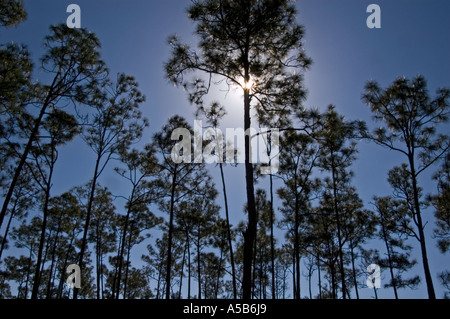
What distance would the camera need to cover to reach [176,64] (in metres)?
9.88

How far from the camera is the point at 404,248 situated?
71.8 ft

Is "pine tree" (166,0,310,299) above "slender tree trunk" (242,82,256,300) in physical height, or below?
above

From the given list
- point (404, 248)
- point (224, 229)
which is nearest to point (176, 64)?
point (224, 229)

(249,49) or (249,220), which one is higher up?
(249,49)

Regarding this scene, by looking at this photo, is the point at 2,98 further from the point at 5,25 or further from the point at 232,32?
the point at 232,32

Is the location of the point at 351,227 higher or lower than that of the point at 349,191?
lower

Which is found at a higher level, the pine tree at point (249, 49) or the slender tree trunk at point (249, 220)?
the pine tree at point (249, 49)

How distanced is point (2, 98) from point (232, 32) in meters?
7.30

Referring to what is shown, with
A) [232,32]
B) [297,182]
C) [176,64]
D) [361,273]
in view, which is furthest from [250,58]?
[361,273]
